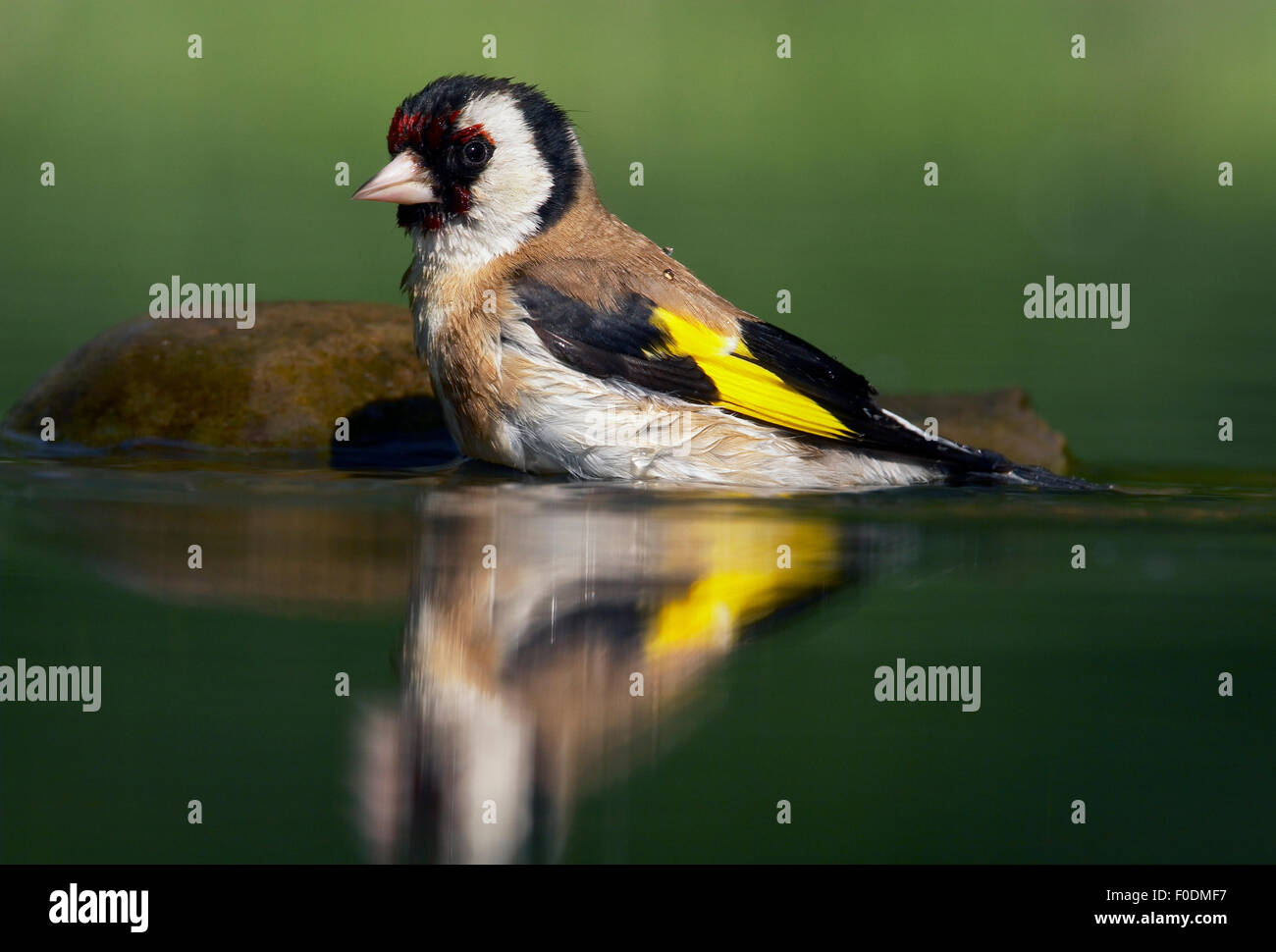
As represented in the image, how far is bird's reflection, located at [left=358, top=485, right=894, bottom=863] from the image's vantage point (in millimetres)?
4043

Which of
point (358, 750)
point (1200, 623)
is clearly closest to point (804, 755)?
point (358, 750)

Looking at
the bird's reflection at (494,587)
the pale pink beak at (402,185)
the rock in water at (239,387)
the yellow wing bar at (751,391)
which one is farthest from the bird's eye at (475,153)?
the rock in water at (239,387)

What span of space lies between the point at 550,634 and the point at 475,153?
363 cm

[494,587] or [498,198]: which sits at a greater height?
[498,198]

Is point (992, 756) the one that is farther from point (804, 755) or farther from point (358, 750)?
point (358, 750)

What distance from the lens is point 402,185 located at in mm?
7969

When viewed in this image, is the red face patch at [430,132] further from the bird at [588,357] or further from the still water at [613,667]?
the still water at [613,667]

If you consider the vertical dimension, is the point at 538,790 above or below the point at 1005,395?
below

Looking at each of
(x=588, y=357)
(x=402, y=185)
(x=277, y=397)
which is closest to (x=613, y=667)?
(x=588, y=357)

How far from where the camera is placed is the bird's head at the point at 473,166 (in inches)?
314

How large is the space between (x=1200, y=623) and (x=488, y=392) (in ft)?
11.0

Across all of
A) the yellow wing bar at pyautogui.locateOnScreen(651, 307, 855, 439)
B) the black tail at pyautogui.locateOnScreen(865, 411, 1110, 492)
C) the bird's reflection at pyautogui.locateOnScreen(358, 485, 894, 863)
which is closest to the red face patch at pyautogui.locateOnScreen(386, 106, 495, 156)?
the yellow wing bar at pyautogui.locateOnScreen(651, 307, 855, 439)

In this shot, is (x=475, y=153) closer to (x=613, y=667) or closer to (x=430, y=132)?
(x=430, y=132)

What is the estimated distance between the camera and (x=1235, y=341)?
14.2 m
